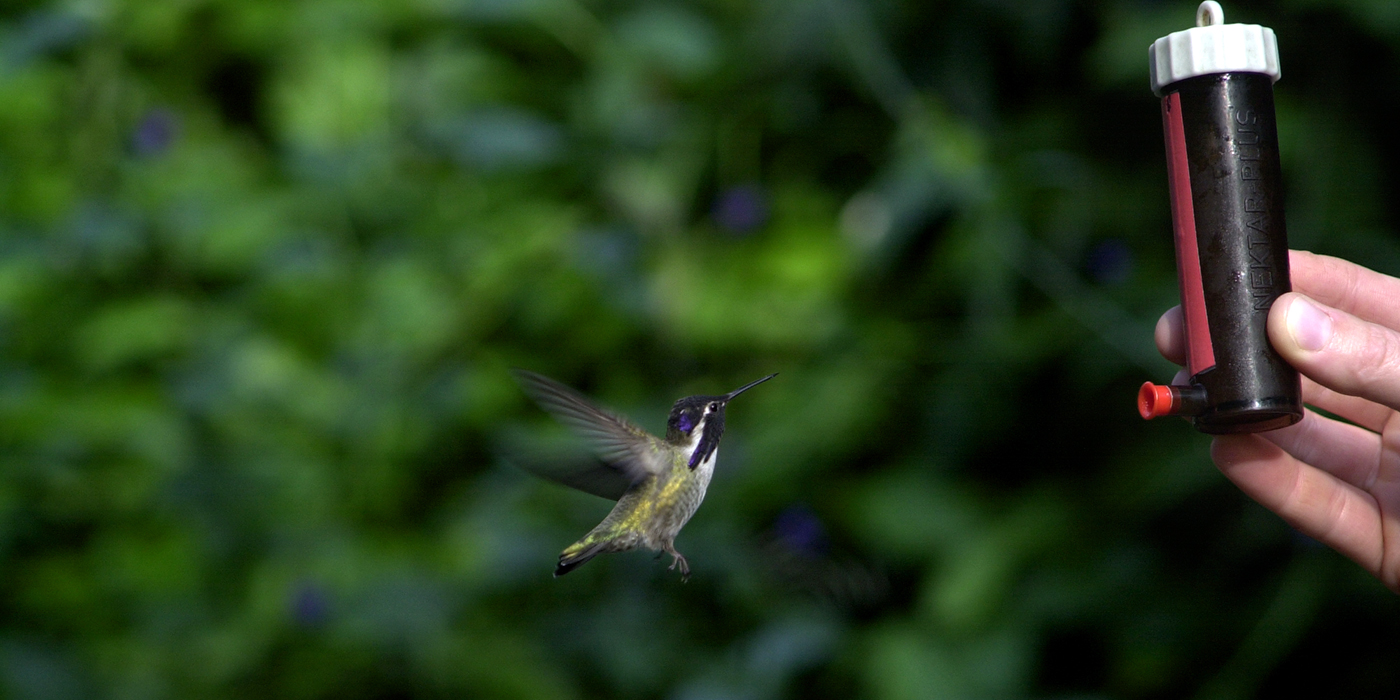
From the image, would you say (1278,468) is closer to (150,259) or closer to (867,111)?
(867,111)

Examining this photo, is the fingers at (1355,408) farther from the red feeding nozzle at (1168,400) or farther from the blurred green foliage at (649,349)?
the red feeding nozzle at (1168,400)

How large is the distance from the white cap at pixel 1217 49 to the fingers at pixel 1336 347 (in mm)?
202

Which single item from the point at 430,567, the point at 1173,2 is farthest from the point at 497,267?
the point at 1173,2

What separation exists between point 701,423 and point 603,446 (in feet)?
0.29

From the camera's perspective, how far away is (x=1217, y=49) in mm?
979

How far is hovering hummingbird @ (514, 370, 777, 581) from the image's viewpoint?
2.42 ft

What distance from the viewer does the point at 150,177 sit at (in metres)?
2.82

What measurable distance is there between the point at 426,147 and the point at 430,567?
0.98 metres

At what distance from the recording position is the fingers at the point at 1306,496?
1348 mm

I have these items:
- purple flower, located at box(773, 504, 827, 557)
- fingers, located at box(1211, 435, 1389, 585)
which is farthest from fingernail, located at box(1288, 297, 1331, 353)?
purple flower, located at box(773, 504, 827, 557)

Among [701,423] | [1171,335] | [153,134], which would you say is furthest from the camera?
[153,134]

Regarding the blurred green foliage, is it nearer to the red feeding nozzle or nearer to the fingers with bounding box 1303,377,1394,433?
the fingers with bounding box 1303,377,1394,433

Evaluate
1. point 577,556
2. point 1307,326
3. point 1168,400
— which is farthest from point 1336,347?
point 577,556

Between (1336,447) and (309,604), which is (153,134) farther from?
(1336,447)
